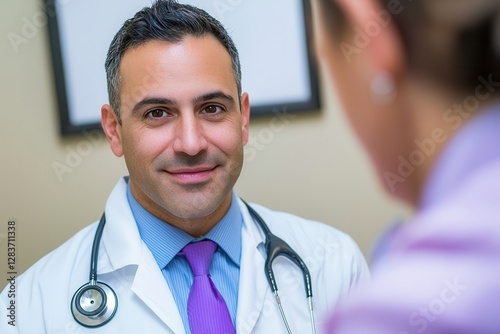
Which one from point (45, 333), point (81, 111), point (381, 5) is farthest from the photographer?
point (381, 5)

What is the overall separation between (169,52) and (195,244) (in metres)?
0.37

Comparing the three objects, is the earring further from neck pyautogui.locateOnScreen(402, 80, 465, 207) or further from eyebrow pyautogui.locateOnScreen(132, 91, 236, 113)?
eyebrow pyautogui.locateOnScreen(132, 91, 236, 113)

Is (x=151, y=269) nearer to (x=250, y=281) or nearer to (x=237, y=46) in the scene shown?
(x=250, y=281)

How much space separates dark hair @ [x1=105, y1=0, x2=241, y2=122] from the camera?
96cm

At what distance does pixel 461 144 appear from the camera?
1379 mm

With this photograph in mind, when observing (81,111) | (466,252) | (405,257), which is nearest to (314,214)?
(405,257)

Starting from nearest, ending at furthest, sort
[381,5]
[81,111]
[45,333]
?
[45,333], [81,111], [381,5]

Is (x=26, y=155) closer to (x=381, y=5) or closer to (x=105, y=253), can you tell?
(x=105, y=253)

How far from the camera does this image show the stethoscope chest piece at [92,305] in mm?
907

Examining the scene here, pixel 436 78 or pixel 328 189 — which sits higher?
pixel 436 78

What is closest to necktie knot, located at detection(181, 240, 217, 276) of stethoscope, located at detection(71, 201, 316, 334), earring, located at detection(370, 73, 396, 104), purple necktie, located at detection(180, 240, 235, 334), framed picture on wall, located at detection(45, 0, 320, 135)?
Answer: purple necktie, located at detection(180, 240, 235, 334)

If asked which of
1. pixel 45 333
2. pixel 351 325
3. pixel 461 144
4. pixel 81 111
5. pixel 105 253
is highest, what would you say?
pixel 81 111

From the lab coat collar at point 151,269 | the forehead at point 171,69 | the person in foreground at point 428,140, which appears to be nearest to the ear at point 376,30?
the person in foreground at point 428,140

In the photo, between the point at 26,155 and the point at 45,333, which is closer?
the point at 45,333
